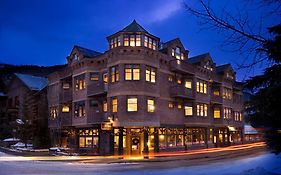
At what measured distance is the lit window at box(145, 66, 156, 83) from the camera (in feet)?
135

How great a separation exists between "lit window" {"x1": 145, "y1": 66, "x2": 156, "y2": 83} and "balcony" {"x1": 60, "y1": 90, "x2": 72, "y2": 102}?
13231mm

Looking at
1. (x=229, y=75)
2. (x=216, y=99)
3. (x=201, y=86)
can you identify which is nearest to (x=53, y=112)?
(x=201, y=86)

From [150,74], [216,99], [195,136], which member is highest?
[150,74]

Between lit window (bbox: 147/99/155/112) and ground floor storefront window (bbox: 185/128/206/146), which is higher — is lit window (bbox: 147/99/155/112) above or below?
above

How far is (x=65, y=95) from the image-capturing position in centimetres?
5012

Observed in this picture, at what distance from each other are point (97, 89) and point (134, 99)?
578 cm

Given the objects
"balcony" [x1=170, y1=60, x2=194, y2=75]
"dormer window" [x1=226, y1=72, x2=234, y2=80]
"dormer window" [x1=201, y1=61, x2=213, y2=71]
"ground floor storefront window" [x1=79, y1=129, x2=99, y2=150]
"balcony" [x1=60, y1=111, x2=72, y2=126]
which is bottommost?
"ground floor storefront window" [x1=79, y1=129, x2=99, y2=150]

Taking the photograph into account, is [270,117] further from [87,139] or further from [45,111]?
[45,111]

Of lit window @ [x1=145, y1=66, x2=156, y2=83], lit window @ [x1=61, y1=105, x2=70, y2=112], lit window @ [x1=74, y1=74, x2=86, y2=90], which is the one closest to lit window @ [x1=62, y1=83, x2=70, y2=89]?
lit window @ [x1=61, y1=105, x2=70, y2=112]

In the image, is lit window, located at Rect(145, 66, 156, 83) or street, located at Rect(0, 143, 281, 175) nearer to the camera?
street, located at Rect(0, 143, 281, 175)

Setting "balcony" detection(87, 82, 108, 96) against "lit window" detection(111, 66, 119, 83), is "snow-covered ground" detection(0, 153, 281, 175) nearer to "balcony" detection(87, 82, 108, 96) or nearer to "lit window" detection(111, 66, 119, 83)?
"lit window" detection(111, 66, 119, 83)

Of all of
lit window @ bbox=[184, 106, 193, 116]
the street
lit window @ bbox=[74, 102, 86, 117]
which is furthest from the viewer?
lit window @ bbox=[184, 106, 193, 116]

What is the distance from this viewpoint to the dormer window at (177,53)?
157 feet

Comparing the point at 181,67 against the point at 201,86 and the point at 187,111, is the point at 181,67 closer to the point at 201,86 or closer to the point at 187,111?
the point at 187,111
